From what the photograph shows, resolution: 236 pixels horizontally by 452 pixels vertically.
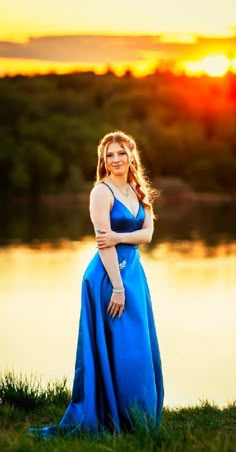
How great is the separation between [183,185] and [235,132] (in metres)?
7.37

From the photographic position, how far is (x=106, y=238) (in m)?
4.55

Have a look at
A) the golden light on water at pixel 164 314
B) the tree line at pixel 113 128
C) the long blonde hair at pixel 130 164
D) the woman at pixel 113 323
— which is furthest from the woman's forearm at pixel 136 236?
the tree line at pixel 113 128

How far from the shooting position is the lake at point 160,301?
996 cm

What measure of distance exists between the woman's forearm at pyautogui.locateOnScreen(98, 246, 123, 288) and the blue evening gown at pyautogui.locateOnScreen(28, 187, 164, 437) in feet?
0.22

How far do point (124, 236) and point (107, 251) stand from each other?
0.12 metres

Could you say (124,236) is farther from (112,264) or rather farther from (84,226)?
(84,226)

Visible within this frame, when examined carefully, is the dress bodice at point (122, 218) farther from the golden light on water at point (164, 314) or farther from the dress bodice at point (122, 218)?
the golden light on water at point (164, 314)

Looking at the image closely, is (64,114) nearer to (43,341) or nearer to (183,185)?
(183,185)

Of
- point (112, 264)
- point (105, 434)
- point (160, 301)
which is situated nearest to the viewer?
point (105, 434)

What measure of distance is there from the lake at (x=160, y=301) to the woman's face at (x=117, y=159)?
287cm

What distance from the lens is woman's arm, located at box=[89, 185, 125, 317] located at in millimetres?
4531

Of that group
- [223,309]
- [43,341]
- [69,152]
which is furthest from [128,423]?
[69,152]

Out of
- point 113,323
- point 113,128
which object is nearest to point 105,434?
point 113,323

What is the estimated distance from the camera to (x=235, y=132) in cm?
6338
